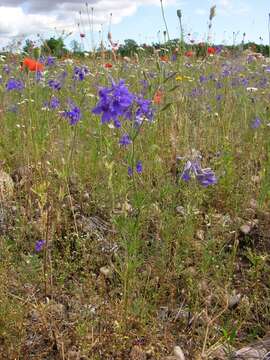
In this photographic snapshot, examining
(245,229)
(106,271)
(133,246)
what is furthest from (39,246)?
(245,229)

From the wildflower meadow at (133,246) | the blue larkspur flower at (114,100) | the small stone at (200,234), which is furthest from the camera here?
the small stone at (200,234)

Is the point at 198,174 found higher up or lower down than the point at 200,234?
higher up

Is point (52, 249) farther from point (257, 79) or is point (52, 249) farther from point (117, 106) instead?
point (257, 79)

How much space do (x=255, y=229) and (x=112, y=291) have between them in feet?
3.34

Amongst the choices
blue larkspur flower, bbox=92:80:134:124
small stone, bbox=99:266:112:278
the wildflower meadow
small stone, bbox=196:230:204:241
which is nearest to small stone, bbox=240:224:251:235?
the wildflower meadow

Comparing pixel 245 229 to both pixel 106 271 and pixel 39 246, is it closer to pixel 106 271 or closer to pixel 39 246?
pixel 106 271

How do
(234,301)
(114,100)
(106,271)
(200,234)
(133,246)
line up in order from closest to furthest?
(133,246), (114,100), (234,301), (106,271), (200,234)

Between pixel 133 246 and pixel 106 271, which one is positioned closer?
pixel 133 246

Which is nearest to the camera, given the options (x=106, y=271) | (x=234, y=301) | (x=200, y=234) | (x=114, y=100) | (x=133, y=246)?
(x=133, y=246)

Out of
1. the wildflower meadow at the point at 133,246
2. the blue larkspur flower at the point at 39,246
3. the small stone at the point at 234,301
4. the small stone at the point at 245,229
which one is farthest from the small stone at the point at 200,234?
the blue larkspur flower at the point at 39,246

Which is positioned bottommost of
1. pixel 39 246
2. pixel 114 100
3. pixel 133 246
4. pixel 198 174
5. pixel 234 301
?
pixel 234 301

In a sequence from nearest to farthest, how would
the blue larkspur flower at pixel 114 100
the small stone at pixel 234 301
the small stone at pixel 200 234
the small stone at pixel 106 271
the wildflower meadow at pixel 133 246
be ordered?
the wildflower meadow at pixel 133 246 < the blue larkspur flower at pixel 114 100 < the small stone at pixel 234 301 < the small stone at pixel 106 271 < the small stone at pixel 200 234

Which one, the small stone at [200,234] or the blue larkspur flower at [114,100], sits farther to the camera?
the small stone at [200,234]

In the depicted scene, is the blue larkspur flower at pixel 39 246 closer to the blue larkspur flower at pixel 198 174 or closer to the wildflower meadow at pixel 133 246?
the wildflower meadow at pixel 133 246
